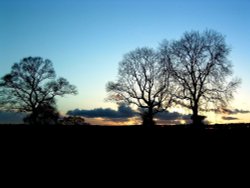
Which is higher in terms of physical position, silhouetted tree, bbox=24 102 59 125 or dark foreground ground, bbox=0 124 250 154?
silhouetted tree, bbox=24 102 59 125

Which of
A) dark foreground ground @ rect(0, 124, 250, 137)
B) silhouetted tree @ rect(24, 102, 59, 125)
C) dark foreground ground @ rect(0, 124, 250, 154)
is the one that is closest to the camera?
dark foreground ground @ rect(0, 124, 250, 154)

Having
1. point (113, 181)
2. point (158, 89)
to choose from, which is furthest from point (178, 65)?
point (113, 181)

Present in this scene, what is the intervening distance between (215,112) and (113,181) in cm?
3016

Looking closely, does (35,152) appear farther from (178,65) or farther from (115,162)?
(178,65)

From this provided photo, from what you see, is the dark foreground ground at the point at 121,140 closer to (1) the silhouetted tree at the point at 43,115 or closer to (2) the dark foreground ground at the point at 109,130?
(2) the dark foreground ground at the point at 109,130

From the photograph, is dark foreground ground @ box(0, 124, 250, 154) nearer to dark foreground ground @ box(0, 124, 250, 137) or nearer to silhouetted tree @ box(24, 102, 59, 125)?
dark foreground ground @ box(0, 124, 250, 137)

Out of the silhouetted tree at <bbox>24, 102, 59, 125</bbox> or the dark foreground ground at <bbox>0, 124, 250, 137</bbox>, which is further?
the silhouetted tree at <bbox>24, 102, 59, 125</bbox>

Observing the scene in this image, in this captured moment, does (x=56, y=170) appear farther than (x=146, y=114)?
No

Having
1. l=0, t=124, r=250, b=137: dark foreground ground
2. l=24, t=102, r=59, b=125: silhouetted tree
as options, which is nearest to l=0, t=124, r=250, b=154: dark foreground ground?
l=0, t=124, r=250, b=137: dark foreground ground

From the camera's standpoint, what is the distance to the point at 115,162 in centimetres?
873

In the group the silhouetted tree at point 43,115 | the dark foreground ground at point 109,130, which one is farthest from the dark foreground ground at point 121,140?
the silhouetted tree at point 43,115

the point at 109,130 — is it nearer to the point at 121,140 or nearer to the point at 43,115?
the point at 121,140

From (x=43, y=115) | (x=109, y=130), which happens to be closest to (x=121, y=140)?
(x=109, y=130)

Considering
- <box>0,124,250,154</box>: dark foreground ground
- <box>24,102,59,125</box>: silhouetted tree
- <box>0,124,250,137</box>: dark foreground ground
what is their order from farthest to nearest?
<box>24,102,59,125</box>: silhouetted tree < <box>0,124,250,137</box>: dark foreground ground < <box>0,124,250,154</box>: dark foreground ground
